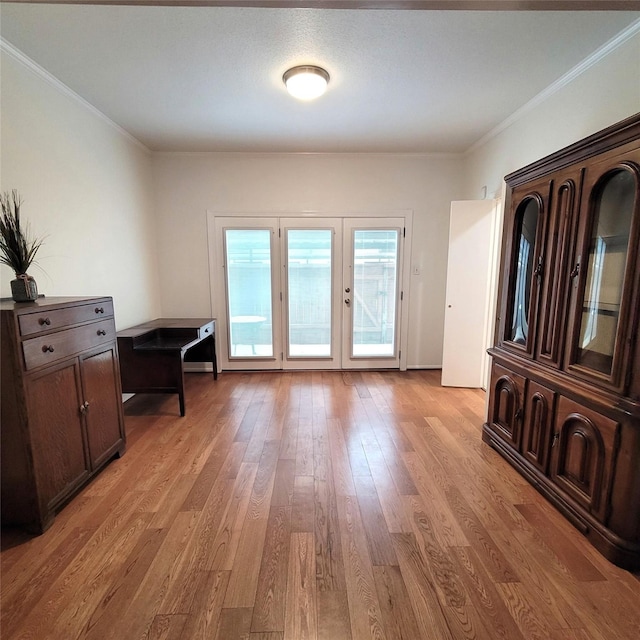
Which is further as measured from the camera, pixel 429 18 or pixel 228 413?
pixel 228 413

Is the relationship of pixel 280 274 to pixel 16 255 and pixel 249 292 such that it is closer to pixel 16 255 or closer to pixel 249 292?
pixel 249 292

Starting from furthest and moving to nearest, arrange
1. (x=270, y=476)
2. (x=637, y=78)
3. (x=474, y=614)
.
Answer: (x=270, y=476) → (x=637, y=78) → (x=474, y=614)

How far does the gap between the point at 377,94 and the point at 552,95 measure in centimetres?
131

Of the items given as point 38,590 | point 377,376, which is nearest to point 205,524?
point 38,590

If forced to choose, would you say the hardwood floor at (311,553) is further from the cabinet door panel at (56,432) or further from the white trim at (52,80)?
the white trim at (52,80)

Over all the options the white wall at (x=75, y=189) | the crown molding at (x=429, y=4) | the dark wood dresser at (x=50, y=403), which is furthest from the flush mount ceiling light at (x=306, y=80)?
the dark wood dresser at (x=50, y=403)

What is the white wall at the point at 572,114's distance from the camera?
6.11 feet

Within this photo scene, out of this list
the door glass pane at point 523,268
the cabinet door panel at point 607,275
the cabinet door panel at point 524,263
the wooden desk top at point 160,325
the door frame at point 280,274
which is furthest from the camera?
the door frame at point 280,274

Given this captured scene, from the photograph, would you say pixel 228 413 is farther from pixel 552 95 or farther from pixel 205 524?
pixel 552 95

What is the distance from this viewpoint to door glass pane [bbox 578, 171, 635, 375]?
1528 millimetres

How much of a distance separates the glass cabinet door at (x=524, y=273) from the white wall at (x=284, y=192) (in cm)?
185

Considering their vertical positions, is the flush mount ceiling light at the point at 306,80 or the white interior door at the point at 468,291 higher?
the flush mount ceiling light at the point at 306,80

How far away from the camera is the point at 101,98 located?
2568 millimetres

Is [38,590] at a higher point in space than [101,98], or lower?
lower
